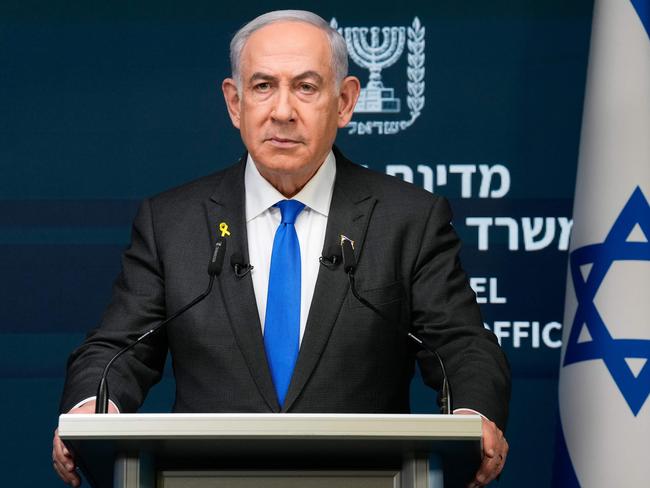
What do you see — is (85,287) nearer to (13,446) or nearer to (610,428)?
(13,446)

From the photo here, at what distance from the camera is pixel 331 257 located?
8.66ft

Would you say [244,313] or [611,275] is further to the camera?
[611,275]

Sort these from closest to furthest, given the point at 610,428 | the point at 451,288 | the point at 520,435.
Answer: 1. the point at 451,288
2. the point at 610,428
3. the point at 520,435

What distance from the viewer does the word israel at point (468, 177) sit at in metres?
4.13

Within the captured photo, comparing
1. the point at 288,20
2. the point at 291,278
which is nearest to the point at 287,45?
the point at 288,20

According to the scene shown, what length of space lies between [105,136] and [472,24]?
1341mm

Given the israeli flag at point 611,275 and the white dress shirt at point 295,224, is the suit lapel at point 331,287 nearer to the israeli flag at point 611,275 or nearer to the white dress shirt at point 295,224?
the white dress shirt at point 295,224

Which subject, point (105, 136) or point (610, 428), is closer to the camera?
point (610, 428)

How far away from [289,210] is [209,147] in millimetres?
1435

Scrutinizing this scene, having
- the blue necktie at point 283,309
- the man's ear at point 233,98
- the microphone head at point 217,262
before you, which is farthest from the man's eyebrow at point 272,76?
the microphone head at point 217,262

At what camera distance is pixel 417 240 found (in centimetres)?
290

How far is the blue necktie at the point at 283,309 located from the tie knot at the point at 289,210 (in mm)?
19

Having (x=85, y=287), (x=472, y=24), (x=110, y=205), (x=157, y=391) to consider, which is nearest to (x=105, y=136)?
(x=110, y=205)

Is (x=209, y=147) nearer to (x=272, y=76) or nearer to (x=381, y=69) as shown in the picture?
(x=381, y=69)
